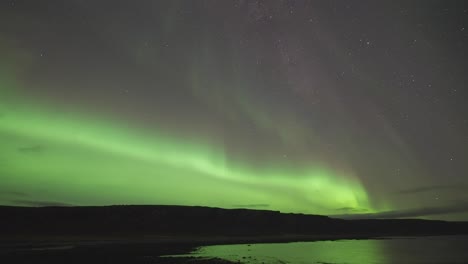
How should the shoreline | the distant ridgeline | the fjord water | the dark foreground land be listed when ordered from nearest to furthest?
the shoreline → the fjord water → the dark foreground land → the distant ridgeline

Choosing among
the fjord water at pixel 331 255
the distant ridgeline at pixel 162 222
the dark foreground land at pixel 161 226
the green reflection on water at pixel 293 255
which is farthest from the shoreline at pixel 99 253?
the distant ridgeline at pixel 162 222

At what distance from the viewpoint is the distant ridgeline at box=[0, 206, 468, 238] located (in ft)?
319

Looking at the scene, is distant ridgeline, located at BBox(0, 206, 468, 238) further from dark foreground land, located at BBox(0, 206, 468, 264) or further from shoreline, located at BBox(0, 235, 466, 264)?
shoreline, located at BBox(0, 235, 466, 264)

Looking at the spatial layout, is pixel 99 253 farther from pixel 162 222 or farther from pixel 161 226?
pixel 162 222

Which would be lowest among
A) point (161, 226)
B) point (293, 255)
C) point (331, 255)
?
point (293, 255)

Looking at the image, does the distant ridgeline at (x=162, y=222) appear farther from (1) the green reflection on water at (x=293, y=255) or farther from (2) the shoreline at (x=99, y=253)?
(1) the green reflection on water at (x=293, y=255)

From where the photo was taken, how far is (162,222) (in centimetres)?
11394

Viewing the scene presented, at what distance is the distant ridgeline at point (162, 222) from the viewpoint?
319 ft

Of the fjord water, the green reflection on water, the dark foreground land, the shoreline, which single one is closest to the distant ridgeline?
the dark foreground land

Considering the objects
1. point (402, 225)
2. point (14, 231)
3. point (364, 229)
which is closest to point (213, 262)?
point (14, 231)

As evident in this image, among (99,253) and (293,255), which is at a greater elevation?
(293,255)

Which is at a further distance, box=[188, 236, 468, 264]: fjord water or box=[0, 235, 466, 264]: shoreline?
box=[188, 236, 468, 264]: fjord water

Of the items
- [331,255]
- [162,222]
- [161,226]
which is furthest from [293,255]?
[162,222]

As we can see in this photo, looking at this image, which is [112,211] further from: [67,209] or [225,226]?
[225,226]
